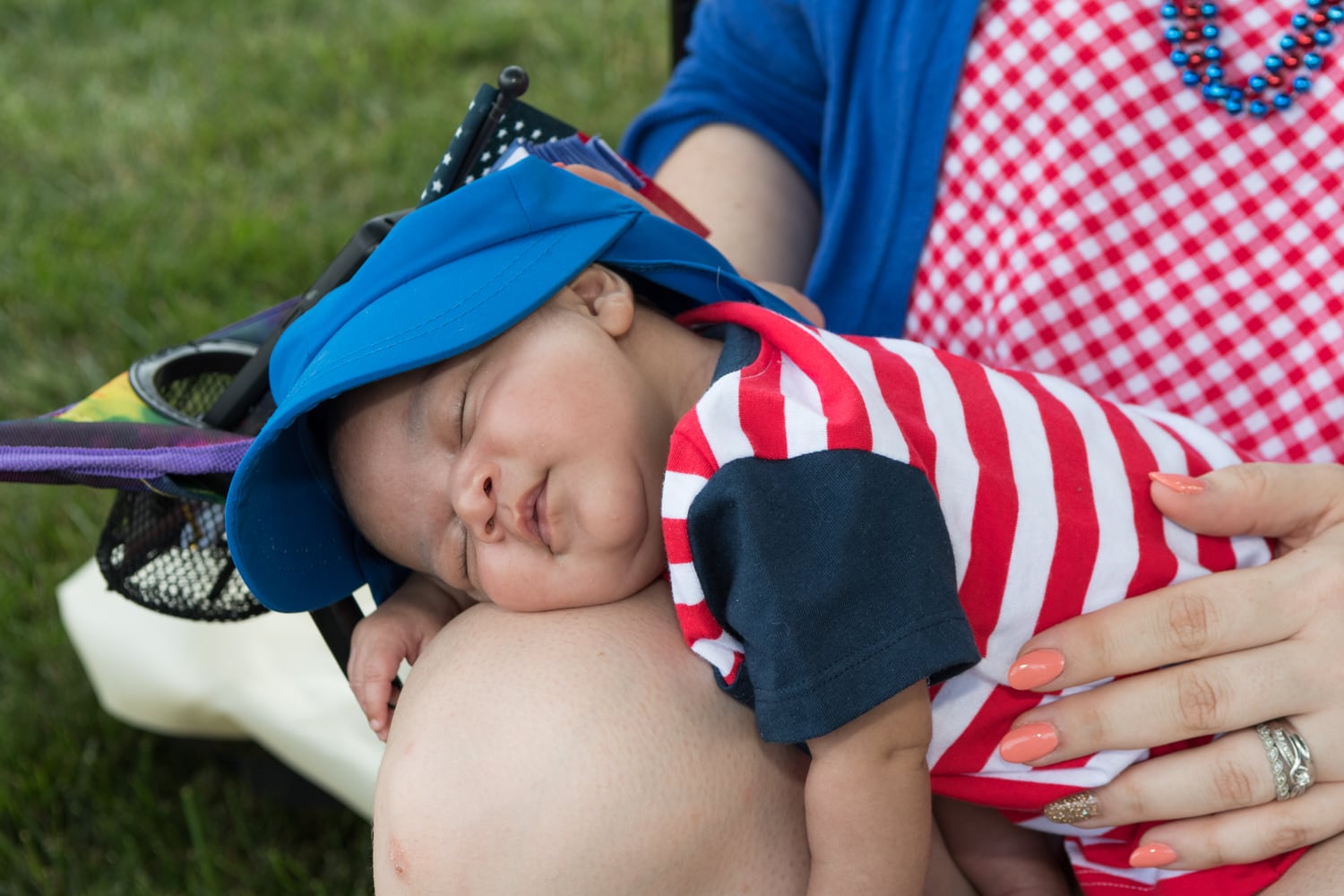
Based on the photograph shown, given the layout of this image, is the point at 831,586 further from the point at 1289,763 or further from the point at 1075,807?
the point at 1289,763

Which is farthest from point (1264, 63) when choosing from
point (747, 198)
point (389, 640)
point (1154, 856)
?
point (389, 640)

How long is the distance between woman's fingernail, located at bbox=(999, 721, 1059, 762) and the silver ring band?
207 millimetres

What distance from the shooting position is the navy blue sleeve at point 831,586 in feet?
3.20

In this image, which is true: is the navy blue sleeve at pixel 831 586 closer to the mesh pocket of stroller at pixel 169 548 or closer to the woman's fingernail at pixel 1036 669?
the woman's fingernail at pixel 1036 669

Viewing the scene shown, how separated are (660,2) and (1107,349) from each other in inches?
107

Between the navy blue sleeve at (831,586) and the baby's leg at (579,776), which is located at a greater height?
the navy blue sleeve at (831,586)

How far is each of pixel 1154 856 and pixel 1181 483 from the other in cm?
35

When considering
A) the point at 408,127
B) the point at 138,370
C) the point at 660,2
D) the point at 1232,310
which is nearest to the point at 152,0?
the point at 408,127

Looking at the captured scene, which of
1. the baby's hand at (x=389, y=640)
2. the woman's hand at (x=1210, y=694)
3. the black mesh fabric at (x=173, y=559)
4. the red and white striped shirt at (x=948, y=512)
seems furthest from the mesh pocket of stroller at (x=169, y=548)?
the woman's hand at (x=1210, y=694)

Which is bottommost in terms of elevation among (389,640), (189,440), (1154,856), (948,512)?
(1154,856)

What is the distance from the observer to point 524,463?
3.61ft

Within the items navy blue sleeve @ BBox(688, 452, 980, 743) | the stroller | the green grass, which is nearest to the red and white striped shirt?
navy blue sleeve @ BBox(688, 452, 980, 743)

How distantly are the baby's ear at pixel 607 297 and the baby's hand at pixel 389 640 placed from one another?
0.36m

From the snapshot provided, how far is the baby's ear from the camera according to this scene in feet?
3.86
